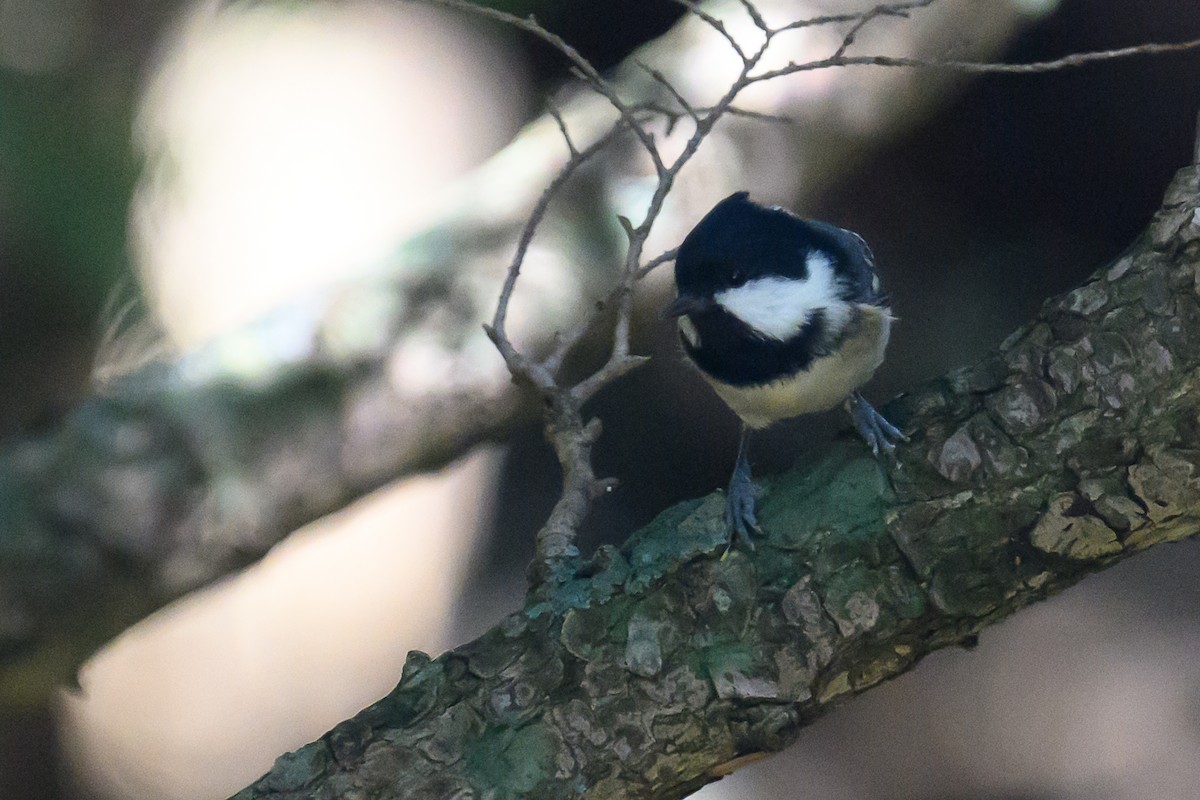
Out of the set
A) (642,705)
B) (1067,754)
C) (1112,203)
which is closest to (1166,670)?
(1067,754)

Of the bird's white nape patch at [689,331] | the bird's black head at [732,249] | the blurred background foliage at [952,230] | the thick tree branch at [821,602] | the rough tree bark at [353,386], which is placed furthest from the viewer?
the blurred background foliage at [952,230]

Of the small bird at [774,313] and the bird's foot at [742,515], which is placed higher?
the small bird at [774,313]

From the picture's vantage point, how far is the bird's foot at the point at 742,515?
1019 millimetres

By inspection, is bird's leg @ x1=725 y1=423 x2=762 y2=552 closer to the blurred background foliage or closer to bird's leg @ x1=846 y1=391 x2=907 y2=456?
bird's leg @ x1=846 y1=391 x2=907 y2=456

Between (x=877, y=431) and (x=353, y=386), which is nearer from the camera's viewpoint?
(x=877, y=431)

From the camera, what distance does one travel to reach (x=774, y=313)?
1.21m

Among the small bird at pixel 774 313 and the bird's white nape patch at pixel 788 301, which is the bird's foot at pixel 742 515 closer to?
the small bird at pixel 774 313

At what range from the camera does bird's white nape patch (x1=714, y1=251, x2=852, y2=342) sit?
1.18 meters

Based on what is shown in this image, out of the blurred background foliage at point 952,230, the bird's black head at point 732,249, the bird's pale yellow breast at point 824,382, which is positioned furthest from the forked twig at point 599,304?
the blurred background foliage at point 952,230

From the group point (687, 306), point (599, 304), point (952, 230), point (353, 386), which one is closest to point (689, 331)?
point (687, 306)

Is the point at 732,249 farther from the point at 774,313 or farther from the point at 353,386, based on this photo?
the point at 353,386

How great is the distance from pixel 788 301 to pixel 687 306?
0.14 meters

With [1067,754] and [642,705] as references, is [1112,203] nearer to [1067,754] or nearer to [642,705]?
[1067,754]

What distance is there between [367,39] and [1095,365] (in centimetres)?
190
